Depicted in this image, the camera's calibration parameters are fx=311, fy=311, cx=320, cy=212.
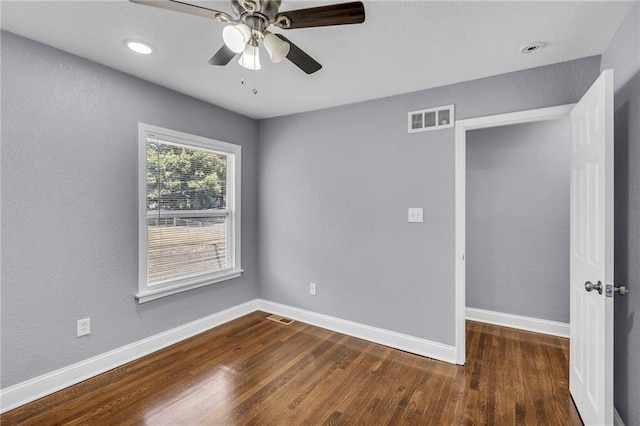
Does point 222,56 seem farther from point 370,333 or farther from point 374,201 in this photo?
point 370,333

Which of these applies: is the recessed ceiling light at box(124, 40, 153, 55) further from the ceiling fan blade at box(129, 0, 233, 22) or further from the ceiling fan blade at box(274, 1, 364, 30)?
the ceiling fan blade at box(274, 1, 364, 30)

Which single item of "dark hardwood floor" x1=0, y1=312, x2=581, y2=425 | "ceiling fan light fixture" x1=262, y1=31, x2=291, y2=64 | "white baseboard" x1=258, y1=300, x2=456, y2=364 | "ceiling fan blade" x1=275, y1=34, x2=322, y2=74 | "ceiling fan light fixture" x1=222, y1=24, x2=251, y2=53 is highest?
"ceiling fan blade" x1=275, y1=34, x2=322, y2=74

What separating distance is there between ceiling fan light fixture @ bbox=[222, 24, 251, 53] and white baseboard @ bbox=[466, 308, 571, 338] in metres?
3.74

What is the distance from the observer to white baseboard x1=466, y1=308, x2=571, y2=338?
327 centimetres

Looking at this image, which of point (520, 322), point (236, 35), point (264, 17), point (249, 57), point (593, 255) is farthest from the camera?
point (520, 322)

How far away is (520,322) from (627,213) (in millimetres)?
2093

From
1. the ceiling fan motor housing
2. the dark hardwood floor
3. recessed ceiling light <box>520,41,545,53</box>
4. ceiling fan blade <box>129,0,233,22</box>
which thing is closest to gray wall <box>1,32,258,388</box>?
the dark hardwood floor

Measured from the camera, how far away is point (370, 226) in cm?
326

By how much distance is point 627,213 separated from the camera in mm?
1823

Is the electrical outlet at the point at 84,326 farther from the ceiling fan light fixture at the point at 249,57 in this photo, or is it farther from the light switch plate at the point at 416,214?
the light switch plate at the point at 416,214

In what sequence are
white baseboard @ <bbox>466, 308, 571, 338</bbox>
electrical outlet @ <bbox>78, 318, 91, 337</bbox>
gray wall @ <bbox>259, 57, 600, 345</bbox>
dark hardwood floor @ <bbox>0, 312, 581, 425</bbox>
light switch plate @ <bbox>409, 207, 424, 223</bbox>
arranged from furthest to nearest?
white baseboard @ <bbox>466, 308, 571, 338</bbox> < light switch plate @ <bbox>409, 207, 424, 223</bbox> < gray wall @ <bbox>259, 57, 600, 345</bbox> < electrical outlet @ <bbox>78, 318, 91, 337</bbox> < dark hardwood floor @ <bbox>0, 312, 581, 425</bbox>

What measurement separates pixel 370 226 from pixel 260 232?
5.15 feet

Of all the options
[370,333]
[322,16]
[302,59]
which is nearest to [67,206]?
[302,59]

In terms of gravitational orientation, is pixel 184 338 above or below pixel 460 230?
below
